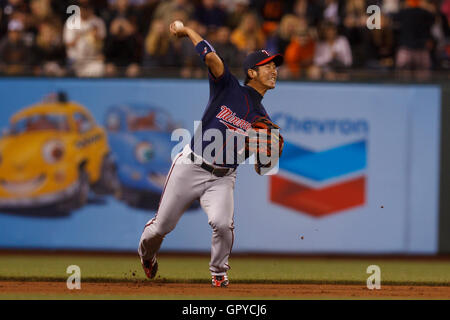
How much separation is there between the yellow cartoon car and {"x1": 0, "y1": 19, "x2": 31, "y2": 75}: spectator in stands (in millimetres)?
743

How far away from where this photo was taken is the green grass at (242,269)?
28.7 ft

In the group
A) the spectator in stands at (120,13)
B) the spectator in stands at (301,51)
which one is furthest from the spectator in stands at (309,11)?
the spectator in stands at (120,13)

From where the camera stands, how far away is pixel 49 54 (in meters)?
12.5

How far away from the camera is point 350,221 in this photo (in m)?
12.2

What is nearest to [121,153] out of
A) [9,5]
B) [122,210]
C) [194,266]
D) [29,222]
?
[122,210]

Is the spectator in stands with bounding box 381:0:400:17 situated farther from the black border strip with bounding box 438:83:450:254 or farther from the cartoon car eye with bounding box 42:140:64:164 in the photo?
the cartoon car eye with bounding box 42:140:64:164

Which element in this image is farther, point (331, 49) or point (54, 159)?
point (331, 49)

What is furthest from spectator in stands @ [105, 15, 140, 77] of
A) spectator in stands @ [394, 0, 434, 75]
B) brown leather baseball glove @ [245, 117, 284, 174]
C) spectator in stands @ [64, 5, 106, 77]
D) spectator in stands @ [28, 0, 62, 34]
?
brown leather baseball glove @ [245, 117, 284, 174]

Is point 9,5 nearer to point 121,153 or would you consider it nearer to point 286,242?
point 121,153

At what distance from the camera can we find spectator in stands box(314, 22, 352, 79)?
41.5 ft

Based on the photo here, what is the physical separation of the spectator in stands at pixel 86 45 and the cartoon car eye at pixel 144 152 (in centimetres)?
134

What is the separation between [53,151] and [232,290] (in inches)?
216

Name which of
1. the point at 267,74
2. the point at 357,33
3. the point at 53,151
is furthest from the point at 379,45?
the point at 267,74

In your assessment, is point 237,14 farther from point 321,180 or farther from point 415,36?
point 321,180
